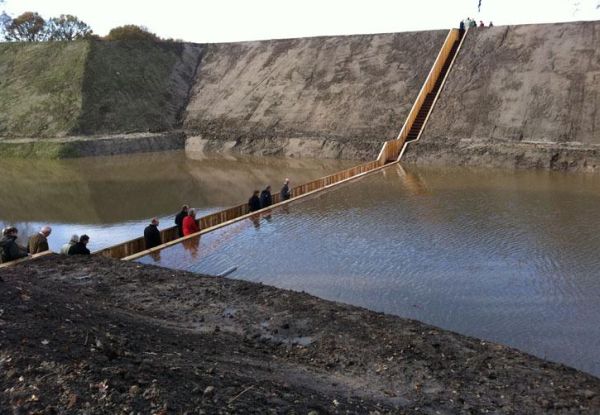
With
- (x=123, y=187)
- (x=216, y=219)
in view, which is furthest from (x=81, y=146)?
(x=216, y=219)

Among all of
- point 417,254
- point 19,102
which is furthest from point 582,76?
point 19,102

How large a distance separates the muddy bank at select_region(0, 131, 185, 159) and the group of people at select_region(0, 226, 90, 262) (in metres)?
22.3

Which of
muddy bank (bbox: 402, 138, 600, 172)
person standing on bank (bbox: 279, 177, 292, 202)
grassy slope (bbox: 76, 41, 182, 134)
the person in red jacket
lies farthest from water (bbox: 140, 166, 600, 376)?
grassy slope (bbox: 76, 41, 182, 134)

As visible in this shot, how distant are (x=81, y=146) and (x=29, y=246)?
2259 cm

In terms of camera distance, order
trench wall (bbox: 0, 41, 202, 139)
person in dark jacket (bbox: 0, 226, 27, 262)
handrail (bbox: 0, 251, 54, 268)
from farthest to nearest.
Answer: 1. trench wall (bbox: 0, 41, 202, 139)
2. person in dark jacket (bbox: 0, 226, 27, 262)
3. handrail (bbox: 0, 251, 54, 268)

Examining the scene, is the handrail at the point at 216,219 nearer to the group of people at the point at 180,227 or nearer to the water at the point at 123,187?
the group of people at the point at 180,227

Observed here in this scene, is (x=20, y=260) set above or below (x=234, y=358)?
above

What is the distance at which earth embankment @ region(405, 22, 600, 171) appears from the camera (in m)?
24.5

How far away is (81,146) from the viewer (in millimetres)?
31781

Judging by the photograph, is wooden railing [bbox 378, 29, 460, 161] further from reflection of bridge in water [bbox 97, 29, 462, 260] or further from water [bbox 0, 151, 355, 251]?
water [bbox 0, 151, 355, 251]

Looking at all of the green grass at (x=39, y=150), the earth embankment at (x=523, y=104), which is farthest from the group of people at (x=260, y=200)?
the green grass at (x=39, y=150)

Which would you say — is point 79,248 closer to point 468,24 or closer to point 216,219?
point 216,219

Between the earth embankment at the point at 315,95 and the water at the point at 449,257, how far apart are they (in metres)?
11.7

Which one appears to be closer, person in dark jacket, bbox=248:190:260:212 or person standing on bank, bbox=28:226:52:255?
person standing on bank, bbox=28:226:52:255
